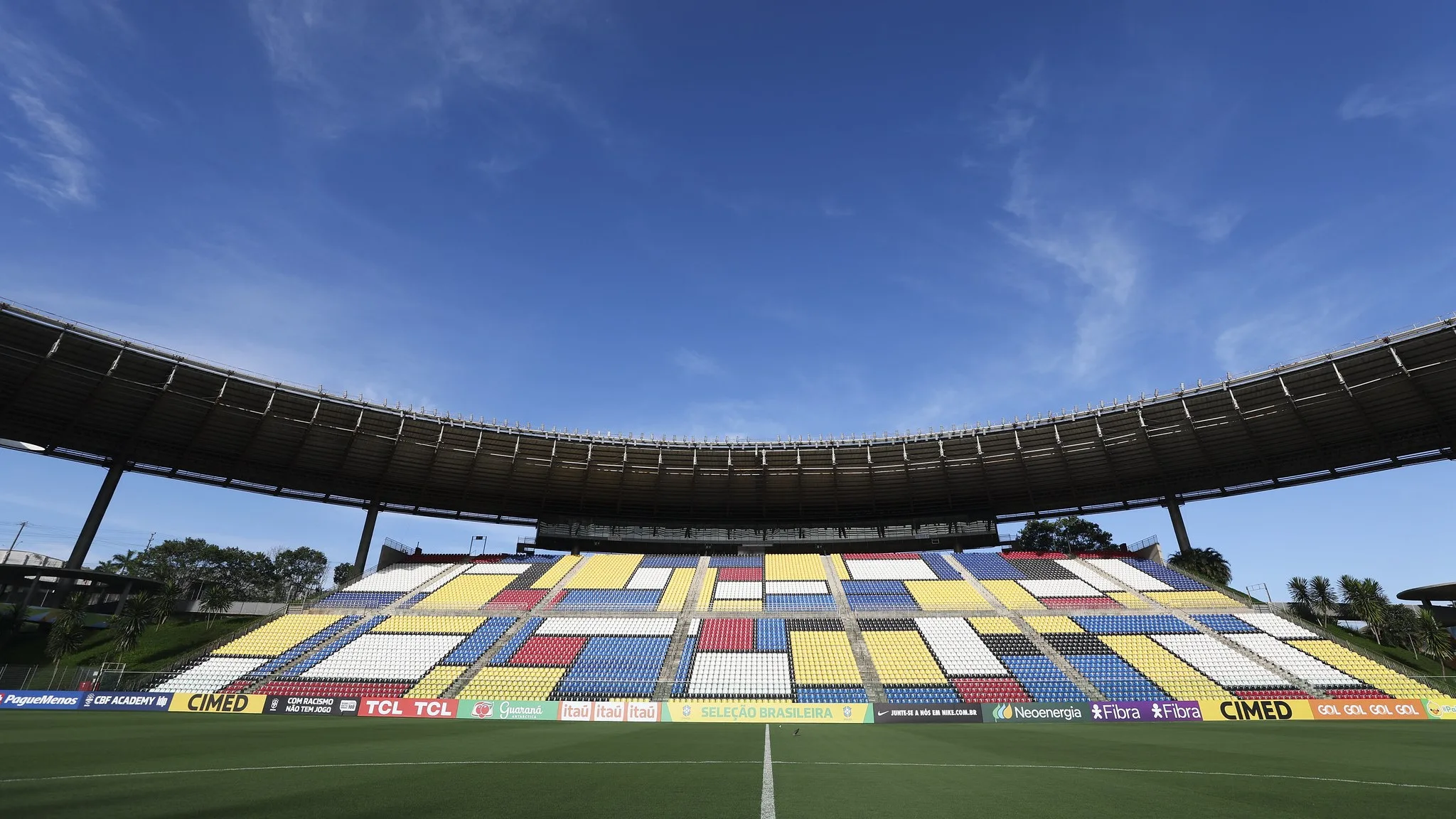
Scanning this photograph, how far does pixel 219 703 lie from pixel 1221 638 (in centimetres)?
4823

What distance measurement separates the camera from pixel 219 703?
2531cm

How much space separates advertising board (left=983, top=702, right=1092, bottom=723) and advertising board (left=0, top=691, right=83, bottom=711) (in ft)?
129

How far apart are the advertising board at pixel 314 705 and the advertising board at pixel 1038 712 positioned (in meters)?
26.7

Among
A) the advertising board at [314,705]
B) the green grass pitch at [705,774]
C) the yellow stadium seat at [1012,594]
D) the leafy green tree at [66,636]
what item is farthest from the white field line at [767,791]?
the leafy green tree at [66,636]

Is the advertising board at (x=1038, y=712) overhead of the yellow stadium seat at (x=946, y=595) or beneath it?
beneath

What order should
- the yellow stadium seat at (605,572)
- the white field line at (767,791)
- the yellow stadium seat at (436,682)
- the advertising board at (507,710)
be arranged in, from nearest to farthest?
1. the white field line at (767,791)
2. the advertising board at (507,710)
3. the yellow stadium seat at (436,682)
4. the yellow stadium seat at (605,572)

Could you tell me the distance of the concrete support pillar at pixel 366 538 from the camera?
45438 mm

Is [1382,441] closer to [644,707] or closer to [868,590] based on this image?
[868,590]

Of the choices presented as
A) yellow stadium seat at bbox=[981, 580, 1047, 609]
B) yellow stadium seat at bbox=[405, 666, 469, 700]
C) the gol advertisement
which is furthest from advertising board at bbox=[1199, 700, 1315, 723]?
the gol advertisement

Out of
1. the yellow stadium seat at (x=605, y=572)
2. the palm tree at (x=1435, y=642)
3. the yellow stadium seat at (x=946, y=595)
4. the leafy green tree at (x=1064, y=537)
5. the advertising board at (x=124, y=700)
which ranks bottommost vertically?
the advertising board at (x=124, y=700)

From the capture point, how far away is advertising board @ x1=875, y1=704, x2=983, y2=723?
23.8 metres

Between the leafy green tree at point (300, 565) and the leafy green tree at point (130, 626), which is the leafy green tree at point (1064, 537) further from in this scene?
the leafy green tree at point (300, 565)

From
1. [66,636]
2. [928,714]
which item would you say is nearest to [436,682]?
[928,714]

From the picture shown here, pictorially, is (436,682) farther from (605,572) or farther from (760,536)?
(760,536)
